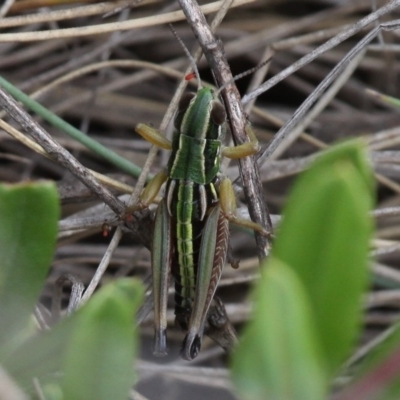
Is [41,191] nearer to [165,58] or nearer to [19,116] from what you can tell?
[19,116]

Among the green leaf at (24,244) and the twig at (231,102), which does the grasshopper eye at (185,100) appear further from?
the green leaf at (24,244)

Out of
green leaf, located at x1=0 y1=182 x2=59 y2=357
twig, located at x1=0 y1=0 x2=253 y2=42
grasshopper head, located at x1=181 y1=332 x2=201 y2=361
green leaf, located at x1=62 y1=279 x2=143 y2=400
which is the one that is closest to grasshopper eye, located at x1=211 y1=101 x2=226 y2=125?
twig, located at x1=0 y1=0 x2=253 y2=42

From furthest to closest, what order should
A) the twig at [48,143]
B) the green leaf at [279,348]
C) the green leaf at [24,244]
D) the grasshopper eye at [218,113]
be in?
the grasshopper eye at [218,113]
the twig at [48,143]
the green leaf at [24,244]
the green leaf at [279,348]

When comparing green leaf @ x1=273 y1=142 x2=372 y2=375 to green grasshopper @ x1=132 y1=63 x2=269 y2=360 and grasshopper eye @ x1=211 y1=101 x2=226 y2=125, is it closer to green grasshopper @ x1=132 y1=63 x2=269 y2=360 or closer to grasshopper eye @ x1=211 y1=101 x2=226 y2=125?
green grasshopper @ x1=132 y1=63 x2=269 y2=360

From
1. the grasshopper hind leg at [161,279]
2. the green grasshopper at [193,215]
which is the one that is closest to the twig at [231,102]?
the green grasshopper at [193,215]

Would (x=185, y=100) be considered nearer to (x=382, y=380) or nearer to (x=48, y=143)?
(x=48, y=143)

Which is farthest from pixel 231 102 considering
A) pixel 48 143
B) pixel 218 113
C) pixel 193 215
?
pixel 48 143

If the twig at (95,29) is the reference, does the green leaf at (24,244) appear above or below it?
below
